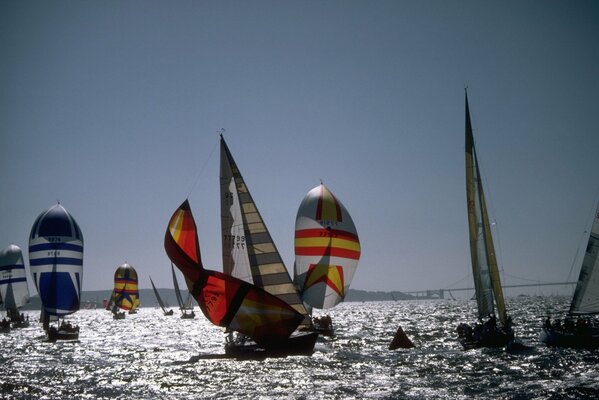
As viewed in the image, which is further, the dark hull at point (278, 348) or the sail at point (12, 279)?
the sail at point (12, 279)

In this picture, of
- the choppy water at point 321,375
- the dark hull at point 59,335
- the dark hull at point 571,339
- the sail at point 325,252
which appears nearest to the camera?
the choppy water at point 321,375

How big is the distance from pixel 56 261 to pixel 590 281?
43223 millimetres

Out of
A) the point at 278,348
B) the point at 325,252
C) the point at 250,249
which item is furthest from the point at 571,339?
the point at 250,249

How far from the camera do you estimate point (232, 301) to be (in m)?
30.2

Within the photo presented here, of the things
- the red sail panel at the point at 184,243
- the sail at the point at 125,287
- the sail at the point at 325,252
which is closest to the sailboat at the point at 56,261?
the sail at the point at 325,252

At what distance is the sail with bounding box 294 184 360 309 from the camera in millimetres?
43156

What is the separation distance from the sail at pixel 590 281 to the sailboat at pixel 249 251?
56.4 ft

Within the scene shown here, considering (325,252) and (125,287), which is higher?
(325,252)

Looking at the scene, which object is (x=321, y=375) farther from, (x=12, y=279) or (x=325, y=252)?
(x=12, y=279)

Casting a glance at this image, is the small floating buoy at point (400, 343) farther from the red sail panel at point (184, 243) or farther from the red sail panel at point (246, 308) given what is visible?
the red sail panel at point (184, 243)

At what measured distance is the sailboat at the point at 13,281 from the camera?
284 feet

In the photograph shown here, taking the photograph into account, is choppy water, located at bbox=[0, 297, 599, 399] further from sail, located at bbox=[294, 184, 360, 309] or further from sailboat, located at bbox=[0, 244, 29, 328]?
sailboat, located at bbox=[0, 244, 29, 328]

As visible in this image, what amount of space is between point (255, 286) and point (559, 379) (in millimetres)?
15359

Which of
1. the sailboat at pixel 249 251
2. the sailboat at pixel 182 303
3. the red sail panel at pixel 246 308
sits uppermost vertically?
the sailboat at pixel 249 251
